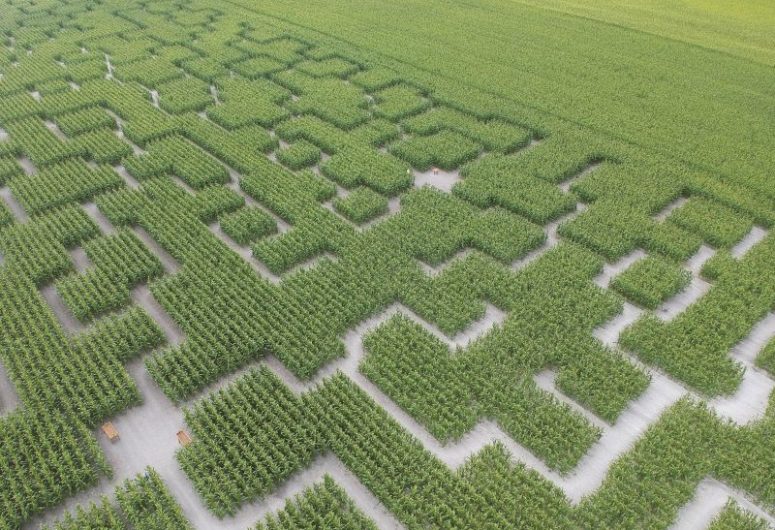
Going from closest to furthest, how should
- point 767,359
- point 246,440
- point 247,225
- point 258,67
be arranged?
point 246,440 → point 767,359 → point 247,225 → point 258,67

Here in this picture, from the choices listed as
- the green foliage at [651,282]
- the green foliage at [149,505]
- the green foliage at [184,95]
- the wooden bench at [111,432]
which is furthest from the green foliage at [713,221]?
the green foliage at [184,95]

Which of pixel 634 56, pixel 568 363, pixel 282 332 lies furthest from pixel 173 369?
pixel 634 56

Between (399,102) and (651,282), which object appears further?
(399,102)

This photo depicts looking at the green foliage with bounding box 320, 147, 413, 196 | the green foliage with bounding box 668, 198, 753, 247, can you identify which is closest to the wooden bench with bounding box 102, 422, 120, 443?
the green foliage with bounding box 320, 147, 413, 196

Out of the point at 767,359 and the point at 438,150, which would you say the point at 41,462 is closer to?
the point at 438,150

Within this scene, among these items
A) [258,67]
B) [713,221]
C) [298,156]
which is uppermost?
[258,67]

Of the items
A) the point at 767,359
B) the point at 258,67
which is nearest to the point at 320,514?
the point at 767,359

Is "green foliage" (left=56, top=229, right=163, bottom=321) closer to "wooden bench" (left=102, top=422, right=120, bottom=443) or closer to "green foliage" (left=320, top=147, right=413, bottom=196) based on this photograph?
"wooden bench" (left=102, top=422, right=120, bottom=443)
